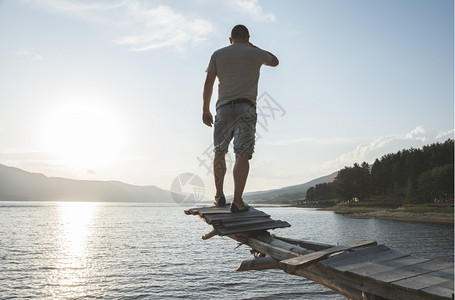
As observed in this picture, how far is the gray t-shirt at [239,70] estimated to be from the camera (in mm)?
6938

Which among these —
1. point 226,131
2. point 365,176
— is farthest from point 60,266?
point 365,176

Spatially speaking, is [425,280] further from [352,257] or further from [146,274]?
[146,274]

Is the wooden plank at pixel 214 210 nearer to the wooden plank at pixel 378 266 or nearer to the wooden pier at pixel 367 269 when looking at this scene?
the wooden pier at pixel 367 269

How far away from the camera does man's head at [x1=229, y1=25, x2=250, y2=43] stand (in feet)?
24.0

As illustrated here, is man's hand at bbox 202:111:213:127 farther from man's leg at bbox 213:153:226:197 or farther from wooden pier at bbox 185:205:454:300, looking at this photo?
wooden pier at bbox 185:205:454:300

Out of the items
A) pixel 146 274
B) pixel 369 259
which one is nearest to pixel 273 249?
pixel 369 259

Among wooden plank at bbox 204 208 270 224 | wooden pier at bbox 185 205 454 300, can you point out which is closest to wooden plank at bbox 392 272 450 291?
wooden pier at bbox 185 205 454 300

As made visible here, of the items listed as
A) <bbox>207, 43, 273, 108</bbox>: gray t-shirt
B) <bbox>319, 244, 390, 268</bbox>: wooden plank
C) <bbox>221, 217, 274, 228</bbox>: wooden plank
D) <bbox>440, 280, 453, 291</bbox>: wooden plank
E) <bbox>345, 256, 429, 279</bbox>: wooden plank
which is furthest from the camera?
<bbox>207, 43, 273, 108</bbox>: gray t-shirt

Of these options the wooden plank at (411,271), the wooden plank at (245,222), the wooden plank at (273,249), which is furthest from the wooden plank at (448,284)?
the wooden plank at (245,222)

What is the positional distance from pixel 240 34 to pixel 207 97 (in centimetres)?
151

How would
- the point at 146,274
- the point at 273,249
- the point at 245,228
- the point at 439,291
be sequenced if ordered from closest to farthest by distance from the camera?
the point at 439,291, the point at 273,249, the point at 245,228, the point at 146,274

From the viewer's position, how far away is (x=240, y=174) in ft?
22.6

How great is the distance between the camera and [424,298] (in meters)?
3.10

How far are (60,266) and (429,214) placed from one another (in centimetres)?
9179
